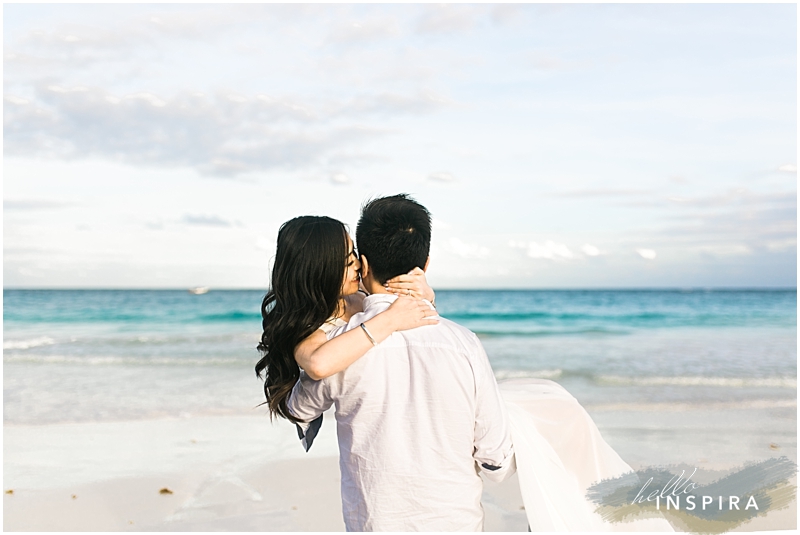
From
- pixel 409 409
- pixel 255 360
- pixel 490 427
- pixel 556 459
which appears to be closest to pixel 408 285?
pixel 409 409

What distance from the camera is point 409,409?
84.1 inches

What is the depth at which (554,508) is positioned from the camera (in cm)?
243

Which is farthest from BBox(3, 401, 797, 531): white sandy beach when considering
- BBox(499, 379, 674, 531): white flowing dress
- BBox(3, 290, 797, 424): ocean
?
BBox(499, 379, 674, 531): white flowing dress

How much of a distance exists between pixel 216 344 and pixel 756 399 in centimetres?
1011

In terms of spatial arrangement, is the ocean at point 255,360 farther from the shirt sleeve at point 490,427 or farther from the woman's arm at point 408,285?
the woman's arm at point 408,285

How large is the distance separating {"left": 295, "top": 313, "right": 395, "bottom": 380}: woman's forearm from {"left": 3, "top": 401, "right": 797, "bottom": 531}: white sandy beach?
232cm

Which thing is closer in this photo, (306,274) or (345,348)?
(345,348)

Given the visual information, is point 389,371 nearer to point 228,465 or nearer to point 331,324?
point 331,324

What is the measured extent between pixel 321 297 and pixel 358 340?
0.21 m

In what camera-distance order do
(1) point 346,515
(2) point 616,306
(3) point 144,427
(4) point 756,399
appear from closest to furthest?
(1) point 346,515 → (3) point 144,427 → (4) point 756,399 → (2) point 616,306

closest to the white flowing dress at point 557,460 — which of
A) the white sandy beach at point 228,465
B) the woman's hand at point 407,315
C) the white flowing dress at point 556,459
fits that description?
the white flowing dress at point 556,459

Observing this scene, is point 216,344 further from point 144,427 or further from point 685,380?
point 685,380

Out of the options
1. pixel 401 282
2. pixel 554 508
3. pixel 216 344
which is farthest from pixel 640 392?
pixel 216 344

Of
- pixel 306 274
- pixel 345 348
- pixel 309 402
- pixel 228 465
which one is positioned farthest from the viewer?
pixel 228 465
